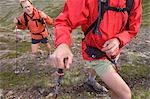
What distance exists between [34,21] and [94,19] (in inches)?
429

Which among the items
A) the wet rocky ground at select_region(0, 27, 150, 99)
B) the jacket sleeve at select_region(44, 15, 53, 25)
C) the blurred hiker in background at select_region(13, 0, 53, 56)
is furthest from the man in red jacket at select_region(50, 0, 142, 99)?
the blurred hiker in background at select_region(13, 0, 53, 56)

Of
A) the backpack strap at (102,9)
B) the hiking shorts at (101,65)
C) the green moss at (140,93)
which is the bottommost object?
the green moss at (140,93)

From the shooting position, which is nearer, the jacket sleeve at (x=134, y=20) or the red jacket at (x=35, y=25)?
the jacket sleeve at (x=134, y=20)

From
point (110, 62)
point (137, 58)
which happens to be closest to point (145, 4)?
point (137, 58)

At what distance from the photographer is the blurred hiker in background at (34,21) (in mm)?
17609

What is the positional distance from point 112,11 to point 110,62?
127cm

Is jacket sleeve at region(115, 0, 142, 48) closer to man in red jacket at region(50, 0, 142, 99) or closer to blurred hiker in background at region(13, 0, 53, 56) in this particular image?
man in red jacket at region(50, 0, 142, 99)

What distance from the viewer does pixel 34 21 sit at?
705 inches

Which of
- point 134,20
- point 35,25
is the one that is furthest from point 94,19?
point 35,25

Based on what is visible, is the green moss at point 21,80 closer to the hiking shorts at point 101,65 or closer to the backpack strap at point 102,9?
the hiking shorts at point 101,65

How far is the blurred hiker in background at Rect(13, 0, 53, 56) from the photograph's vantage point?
693 inches

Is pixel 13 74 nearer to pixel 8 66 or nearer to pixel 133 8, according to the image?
pixel 8 66

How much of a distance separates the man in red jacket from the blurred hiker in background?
9291 millimetres

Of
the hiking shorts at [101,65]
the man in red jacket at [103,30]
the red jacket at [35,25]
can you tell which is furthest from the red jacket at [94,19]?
the red jacket at [35,25]
